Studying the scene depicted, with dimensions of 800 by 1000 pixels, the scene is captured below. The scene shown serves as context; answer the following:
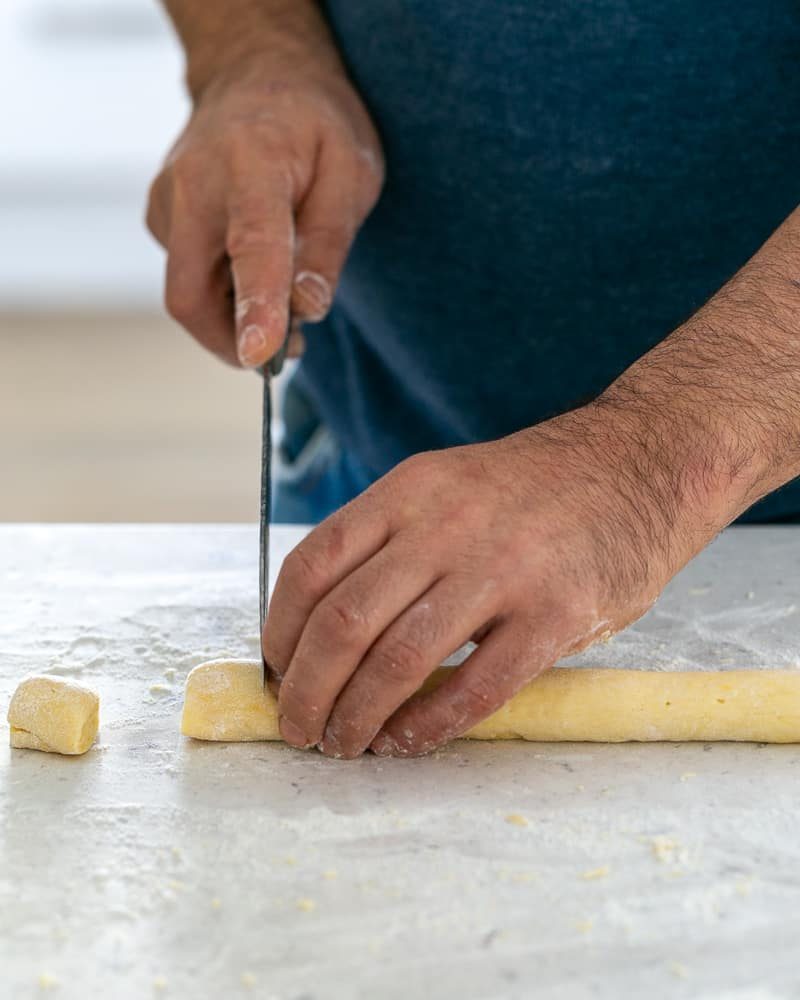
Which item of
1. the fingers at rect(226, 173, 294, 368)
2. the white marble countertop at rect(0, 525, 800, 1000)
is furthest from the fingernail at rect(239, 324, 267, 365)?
the white marble countertop at rect(0, 525, 800, 1000)

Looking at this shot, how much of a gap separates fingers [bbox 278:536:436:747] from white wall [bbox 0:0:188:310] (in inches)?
208

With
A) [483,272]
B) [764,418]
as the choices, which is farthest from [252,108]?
[764,418]

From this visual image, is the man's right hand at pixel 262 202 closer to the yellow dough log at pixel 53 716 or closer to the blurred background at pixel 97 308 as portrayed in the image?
the yellow dough log at pixel 53 716

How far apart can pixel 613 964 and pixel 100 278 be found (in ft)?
19.2

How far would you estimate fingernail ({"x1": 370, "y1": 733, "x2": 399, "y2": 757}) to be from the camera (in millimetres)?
1076

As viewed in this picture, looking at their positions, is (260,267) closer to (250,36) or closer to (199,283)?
(199,283)

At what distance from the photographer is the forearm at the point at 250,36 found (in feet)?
5.68

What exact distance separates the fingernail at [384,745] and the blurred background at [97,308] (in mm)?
3108

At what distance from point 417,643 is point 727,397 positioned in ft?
1.18

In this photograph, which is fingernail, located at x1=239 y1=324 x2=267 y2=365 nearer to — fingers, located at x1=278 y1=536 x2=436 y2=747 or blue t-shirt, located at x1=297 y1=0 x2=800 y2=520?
blue t-shirt, located at x1=297 y1=0 x2=800 y2=520

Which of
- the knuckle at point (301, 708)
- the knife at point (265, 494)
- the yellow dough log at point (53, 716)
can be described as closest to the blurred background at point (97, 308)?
the knife at point (265, 494)

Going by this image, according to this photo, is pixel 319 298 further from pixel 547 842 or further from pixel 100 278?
pixel 100 278

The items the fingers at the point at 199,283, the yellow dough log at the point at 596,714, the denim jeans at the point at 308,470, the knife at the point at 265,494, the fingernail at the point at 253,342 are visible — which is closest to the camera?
the yellow dough log at the point at 596,714

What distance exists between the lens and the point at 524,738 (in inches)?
44.5
